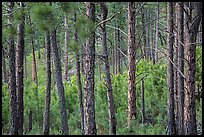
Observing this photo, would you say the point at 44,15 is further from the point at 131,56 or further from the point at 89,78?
the point at 131,56

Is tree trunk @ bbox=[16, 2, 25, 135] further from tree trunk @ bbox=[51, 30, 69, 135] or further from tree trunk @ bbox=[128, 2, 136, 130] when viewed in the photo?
tree trunk @ bbox=[128, 2, 136, 130]

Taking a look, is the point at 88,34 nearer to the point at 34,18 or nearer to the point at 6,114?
the point at 34,18

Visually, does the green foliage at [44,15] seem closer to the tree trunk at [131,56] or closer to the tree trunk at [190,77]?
the tree trunk at [190,77]

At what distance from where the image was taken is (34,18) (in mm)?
6242

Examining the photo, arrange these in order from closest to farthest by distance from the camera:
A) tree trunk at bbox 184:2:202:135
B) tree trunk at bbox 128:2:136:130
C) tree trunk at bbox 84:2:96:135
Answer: tree trunk at bbox 184:2:202:135 → tree trunk at bbox 84:2:96:135 → tree trunk at bbox 128:2:136:130

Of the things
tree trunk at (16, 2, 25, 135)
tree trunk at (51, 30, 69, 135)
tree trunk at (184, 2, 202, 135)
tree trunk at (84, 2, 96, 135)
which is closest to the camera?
tree trunk at (184, 2, 202, 135)

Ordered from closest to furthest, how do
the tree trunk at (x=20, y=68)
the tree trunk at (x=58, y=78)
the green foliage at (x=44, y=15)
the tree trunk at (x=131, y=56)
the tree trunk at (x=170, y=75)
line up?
1. the green foliage at (x=44, y=15)
2. the tree trunk at (x=131, y=56)
3. the tree trunk at (x=20, y=68)
4. the tree trunk at (x=170, y=75)
5. the tree trunk at (x=58, y=78)

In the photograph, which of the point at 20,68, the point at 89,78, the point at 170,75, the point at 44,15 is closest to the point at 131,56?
the point at 170,75

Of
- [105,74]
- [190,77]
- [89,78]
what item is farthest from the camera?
[105,74]

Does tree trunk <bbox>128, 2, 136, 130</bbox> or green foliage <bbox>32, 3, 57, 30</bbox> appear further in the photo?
tree trunk <bbox>128, 2, 136, 130</bbox>

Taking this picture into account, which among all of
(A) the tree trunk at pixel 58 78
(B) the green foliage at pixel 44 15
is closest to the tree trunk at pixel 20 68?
(A) the tree trunk at pixel 58 78

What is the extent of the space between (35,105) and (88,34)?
9.64 m

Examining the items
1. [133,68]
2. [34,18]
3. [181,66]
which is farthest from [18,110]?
[181,66]

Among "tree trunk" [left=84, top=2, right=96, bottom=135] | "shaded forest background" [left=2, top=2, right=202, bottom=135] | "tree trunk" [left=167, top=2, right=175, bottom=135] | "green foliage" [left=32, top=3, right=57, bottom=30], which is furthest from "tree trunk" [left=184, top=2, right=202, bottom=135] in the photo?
"tree trunk" [left=167, top=2, right=175, bottom=135]
